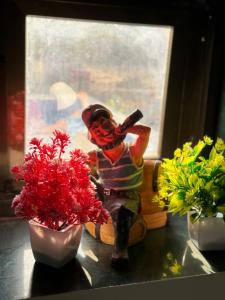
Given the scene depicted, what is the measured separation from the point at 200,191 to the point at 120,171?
0.61ft

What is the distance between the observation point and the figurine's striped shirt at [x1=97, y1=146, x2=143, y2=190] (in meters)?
0.88

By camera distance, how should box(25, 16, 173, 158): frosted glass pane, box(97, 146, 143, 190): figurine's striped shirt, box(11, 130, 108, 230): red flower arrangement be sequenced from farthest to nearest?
1. box(25, 16, 173, 158): frosted glass pane
2. box(97, 146, 143, 190): figurine's striped shirt
3. box(11, 130, 108, 230): red flower arrangement

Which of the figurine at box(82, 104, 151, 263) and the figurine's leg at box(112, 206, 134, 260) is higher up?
the figurine at box(82, 104, 151, 263)

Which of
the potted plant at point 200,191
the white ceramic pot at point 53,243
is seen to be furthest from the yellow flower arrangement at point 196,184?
the white ceramic pot at point 53,243

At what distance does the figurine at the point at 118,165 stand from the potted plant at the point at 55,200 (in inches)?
2.3

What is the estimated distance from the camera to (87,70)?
1.07 metres

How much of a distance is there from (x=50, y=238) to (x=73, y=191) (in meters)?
0.11

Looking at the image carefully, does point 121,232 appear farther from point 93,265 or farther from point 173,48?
point 173,48

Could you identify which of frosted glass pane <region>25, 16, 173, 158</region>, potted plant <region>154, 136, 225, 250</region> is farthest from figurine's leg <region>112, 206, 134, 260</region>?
frosted glass pane <region>25, 16, 173, 158</region>

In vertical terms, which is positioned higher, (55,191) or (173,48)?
(173,48)

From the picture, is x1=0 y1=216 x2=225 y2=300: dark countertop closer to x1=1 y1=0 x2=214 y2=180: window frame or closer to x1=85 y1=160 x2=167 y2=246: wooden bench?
x1=85 y1=160 x2=167 y2=246: wooden bench

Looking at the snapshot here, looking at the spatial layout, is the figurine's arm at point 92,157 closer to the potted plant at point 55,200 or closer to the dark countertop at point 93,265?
the potted plant at point 55,200

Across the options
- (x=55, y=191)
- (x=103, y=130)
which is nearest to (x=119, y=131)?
(x=103, y=130)

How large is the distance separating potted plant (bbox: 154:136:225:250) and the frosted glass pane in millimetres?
255
